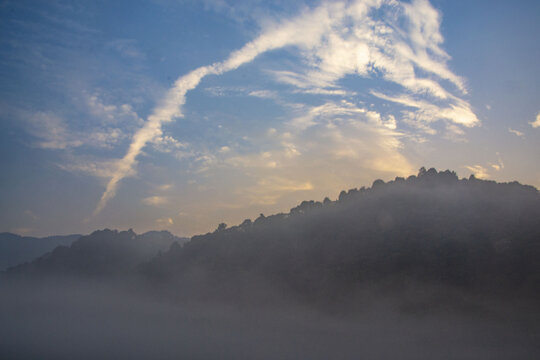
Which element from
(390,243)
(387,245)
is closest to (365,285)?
(387,245)

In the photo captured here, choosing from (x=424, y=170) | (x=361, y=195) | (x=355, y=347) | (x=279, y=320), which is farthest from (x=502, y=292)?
(x=279, y=320)

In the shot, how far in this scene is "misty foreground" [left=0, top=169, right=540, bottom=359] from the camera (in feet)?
342

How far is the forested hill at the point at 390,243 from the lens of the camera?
111m

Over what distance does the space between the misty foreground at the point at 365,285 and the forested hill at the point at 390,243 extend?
18.1 inches

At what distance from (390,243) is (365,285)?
18.9 metres

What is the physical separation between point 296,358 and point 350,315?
28472mm

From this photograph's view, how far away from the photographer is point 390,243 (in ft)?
445

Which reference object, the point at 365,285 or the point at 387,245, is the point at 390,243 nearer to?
the point at 387,245

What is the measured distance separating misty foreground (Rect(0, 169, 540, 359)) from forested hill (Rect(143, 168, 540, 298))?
18.1 inches

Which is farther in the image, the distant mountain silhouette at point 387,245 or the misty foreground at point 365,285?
the distant mountain silhouette at point 387,245

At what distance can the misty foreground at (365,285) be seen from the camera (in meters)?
104

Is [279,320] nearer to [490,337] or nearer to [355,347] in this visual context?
[355,347]

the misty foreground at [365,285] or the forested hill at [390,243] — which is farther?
the forested hill at [390,243]

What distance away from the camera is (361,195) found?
170 meters
